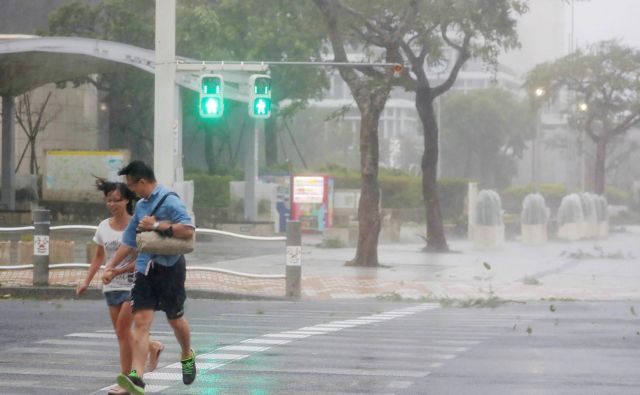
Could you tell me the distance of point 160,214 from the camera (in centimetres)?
973

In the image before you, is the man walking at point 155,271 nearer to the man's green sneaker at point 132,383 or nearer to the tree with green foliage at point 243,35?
the man's green sneaker at point 132,383

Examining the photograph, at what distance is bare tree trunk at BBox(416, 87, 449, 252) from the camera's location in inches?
1422

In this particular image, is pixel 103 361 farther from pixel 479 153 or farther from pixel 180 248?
pixel 479 153

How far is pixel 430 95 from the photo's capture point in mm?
36469

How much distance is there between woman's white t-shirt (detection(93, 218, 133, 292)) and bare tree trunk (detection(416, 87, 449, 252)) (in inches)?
1015

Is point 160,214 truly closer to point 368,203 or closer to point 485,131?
point 368,203

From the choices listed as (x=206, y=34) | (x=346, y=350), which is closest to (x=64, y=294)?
(x=346, y=350)

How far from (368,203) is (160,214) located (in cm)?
1888

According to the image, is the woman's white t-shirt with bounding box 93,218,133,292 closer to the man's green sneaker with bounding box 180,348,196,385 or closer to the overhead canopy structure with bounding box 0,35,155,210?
the man's green sneaker with bounding box 180,348,196,385

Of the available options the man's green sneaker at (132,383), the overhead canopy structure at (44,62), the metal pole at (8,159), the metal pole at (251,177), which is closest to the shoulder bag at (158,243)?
the man's green sneaker at (132,383)

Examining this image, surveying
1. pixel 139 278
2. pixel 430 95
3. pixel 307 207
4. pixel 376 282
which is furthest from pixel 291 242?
pixel 307 207

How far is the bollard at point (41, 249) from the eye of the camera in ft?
65.2

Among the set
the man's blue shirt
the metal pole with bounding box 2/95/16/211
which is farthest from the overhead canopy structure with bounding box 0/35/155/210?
the man's blue shirt

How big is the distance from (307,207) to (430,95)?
28.1 feet
